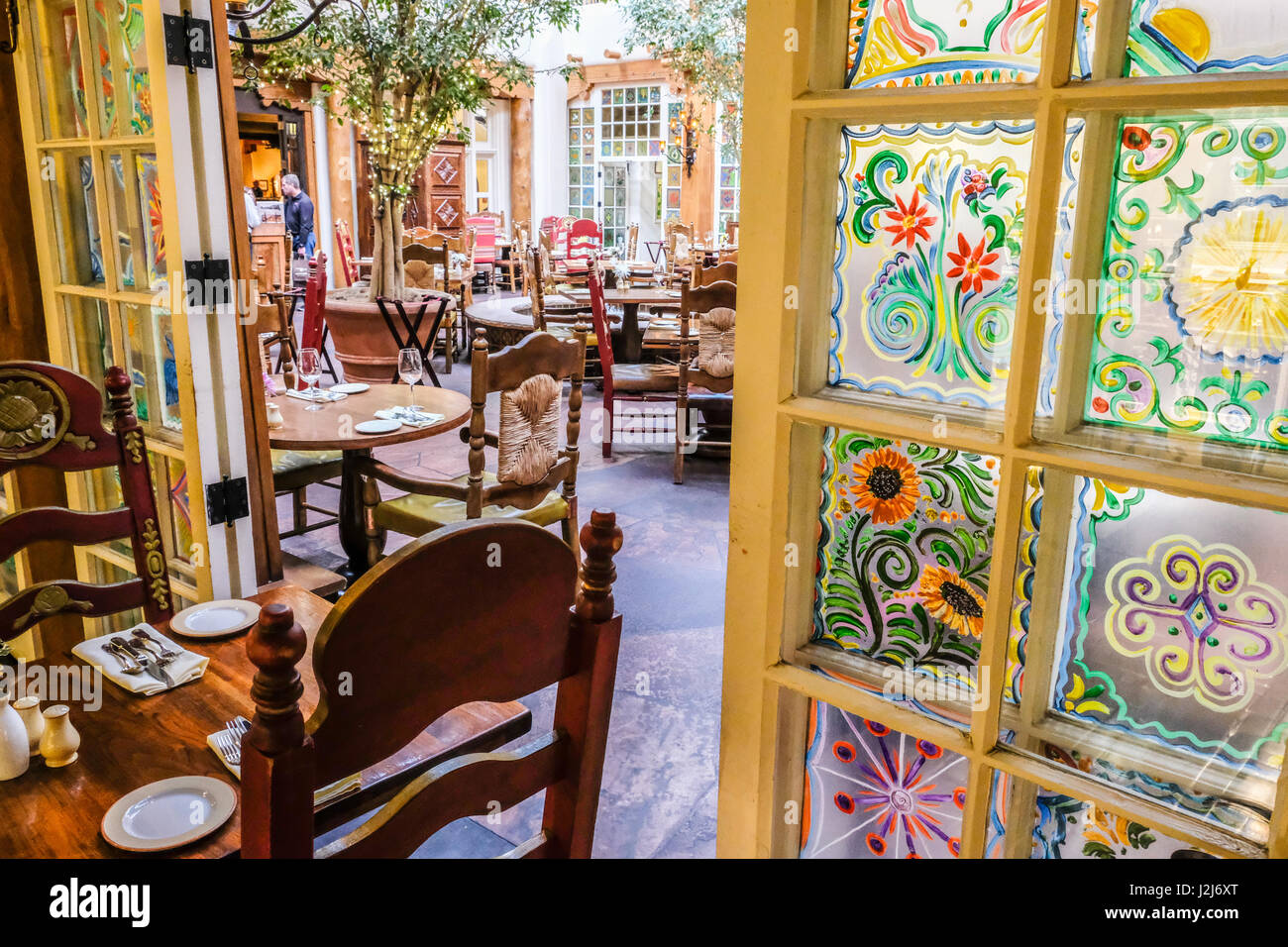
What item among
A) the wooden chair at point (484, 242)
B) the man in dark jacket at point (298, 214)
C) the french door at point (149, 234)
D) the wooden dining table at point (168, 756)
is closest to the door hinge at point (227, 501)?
the french door at point (149, 234)

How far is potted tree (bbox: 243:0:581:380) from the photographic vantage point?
592 centimetres

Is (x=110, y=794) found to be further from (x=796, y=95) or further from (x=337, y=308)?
(x=337, y=308)

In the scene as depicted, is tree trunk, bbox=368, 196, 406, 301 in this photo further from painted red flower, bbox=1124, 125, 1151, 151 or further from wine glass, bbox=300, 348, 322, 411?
painted red flower, bbox=1124, 125, 1151, 151

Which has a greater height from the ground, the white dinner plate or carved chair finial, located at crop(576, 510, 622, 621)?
carved chair finial, located at crop(576, 510, 622, 621)

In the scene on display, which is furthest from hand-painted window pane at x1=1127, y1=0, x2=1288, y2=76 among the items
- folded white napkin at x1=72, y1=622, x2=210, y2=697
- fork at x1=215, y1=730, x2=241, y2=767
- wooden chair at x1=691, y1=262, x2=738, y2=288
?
wooden chair at x1=691, y1=262, x2=738, y2=288

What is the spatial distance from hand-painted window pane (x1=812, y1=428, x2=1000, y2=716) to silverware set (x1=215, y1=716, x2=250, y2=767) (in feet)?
2.65

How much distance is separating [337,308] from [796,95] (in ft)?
19.3

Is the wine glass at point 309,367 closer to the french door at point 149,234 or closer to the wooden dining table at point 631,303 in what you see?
the french door at point 149,234

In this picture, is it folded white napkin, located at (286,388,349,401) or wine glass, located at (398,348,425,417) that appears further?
folded white napkin, located at (286,388,349,401)

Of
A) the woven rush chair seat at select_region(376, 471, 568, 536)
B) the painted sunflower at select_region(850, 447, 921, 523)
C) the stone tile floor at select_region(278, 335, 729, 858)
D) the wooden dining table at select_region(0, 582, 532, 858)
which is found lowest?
the stone tile floor at select_region(278, 335, 729, 858)

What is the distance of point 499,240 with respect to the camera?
12312 mm

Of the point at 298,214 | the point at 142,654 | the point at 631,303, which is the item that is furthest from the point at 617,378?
the point at 298,214

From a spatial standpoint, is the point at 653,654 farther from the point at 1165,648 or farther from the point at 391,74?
the point at 391,74

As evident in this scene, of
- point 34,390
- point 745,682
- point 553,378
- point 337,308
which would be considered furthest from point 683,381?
point 745,682
